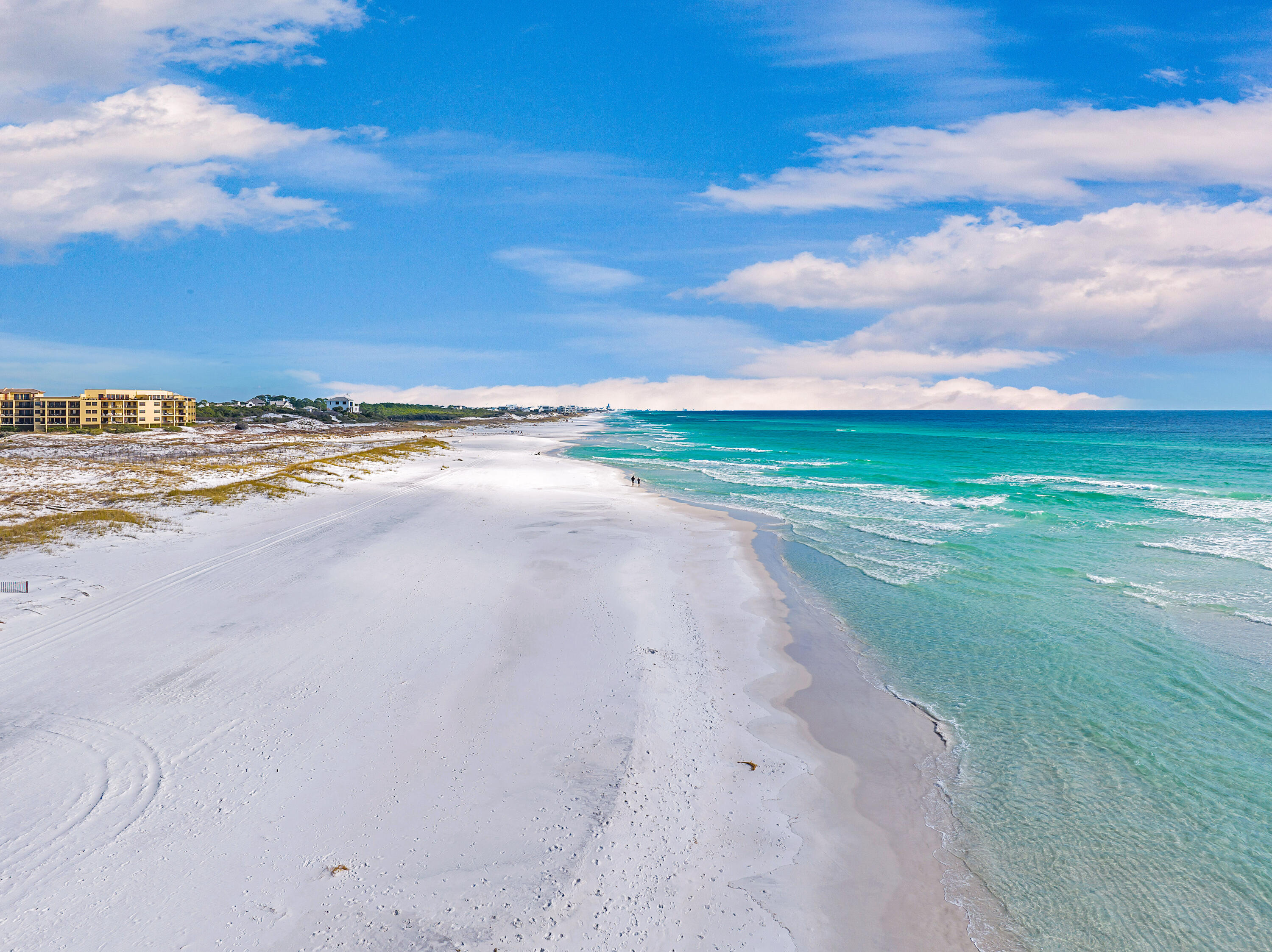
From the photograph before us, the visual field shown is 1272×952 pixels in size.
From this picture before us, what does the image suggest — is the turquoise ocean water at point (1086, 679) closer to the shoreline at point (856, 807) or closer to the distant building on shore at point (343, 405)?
the shoreline at point (856, 807)

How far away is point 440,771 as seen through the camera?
7.84m

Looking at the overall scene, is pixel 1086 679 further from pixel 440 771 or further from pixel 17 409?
pixel 17 409

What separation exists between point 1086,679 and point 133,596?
20.1 m

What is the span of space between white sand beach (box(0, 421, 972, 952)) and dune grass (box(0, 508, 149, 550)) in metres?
1.54

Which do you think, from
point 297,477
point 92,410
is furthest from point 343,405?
point 297,477

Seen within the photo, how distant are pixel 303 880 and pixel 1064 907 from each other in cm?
775

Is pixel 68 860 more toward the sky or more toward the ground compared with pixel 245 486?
more toward the ground

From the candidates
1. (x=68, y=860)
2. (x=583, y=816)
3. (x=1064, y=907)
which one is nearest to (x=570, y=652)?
(x=583, y=816)

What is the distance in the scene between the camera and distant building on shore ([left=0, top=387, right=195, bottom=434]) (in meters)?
83.2

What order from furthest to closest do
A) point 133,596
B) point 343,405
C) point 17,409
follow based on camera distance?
point 343,405, point 17,409, point 133,596

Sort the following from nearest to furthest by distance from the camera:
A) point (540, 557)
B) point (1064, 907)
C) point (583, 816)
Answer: point (1064, 907) < point (583, 816) < point (540, 557)

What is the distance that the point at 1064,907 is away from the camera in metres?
6.41

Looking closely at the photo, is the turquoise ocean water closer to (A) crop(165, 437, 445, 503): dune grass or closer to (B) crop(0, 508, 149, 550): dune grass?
(A) crop(165, 437, 445, 503): dune grass

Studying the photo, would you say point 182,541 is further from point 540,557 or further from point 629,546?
point 629,546
